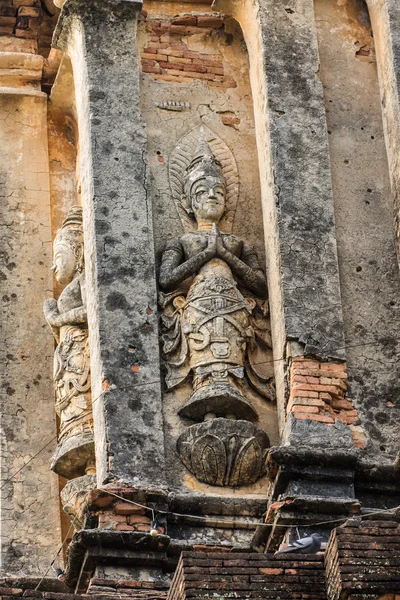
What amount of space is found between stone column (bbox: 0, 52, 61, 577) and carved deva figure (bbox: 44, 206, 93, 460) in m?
0.37

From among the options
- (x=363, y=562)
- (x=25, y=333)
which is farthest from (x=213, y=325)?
(x=363, y=562)

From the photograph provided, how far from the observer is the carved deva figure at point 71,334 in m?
16.7

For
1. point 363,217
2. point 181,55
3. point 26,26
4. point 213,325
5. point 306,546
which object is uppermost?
point 26,26

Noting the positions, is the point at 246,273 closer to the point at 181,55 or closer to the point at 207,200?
the point at 207,200

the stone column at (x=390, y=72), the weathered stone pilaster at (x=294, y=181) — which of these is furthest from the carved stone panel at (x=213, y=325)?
the stone column at (x=390, y=72)

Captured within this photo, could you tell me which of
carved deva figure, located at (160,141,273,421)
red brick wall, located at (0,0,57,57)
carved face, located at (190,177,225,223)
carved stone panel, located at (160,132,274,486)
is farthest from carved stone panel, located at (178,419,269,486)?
red brick wall, located at (0,0,57,57)

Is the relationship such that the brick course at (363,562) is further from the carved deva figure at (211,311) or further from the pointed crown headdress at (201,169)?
the pointed crown headdress at (201,169)

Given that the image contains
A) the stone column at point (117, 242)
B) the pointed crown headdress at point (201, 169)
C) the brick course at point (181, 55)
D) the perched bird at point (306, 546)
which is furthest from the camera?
the brick course at point (181, 55)

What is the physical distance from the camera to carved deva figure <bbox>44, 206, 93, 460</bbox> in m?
16.7

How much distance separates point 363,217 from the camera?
1691 cm

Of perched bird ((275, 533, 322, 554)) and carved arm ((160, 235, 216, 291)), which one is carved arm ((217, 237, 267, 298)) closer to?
carved arm ((160, 235, 216, 291))

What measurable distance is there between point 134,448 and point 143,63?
3.61 meters

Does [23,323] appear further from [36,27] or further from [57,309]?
[36,27]

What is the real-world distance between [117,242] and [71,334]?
98cm
